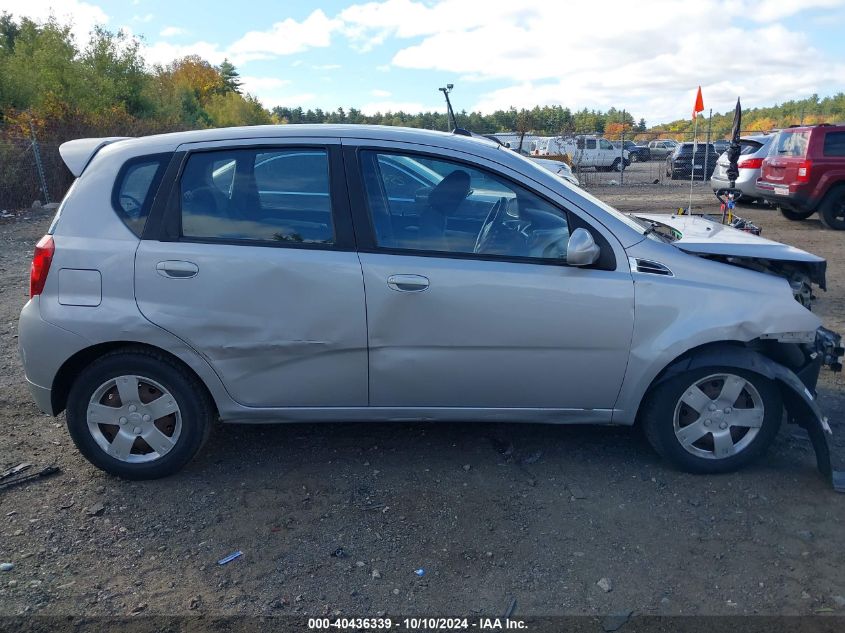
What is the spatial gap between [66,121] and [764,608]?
2211cm

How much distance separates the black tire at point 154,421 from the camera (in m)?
3.72

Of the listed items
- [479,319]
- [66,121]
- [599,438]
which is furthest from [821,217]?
[66,121]

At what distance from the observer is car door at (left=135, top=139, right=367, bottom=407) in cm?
A: 364

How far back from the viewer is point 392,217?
373cm

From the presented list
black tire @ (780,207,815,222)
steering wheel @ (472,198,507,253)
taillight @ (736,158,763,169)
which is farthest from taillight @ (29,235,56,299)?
taillight @ (736,158,763,169)

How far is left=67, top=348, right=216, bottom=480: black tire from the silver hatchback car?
1cm

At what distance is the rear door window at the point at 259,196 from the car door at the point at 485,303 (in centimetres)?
21

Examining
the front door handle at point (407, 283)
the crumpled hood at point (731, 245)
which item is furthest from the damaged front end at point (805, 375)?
the front door handle at point (407, 283)

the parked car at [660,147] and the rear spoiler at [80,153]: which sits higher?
the rear spoiler at [80,153]

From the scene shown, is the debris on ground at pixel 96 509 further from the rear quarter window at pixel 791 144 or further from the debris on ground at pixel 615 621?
the rear quarter window at pixel 791 144

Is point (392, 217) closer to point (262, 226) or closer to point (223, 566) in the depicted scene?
point (262, 226)

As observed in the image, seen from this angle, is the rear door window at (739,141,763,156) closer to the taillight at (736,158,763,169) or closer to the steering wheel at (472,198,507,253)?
the taillight at (736,158,763,169)

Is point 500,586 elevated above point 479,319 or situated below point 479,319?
below

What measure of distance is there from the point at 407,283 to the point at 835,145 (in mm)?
12286
